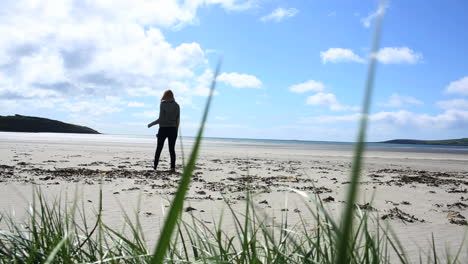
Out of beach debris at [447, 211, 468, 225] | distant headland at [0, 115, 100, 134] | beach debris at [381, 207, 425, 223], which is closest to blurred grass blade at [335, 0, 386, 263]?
beach debris at [381, 207, 425, 223]

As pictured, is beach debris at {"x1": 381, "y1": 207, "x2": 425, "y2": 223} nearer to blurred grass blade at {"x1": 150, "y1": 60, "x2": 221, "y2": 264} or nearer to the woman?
blurred grass blade at {"x1": 150, "y1": 60, "x2": 221, "y2": 264}

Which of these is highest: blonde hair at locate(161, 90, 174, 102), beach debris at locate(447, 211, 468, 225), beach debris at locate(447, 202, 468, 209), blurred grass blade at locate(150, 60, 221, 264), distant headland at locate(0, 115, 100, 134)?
distant headland at locate(0, 115, 100, 134)

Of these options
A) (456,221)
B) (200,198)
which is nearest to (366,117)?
(456,221)

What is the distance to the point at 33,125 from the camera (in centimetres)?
7594

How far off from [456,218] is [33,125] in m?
83.3

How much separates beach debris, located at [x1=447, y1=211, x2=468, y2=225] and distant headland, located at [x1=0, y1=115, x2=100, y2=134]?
80088 millimetres

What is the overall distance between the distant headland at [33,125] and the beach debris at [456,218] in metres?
80.1

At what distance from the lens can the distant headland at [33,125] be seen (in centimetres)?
7188

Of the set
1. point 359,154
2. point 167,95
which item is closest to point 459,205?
point 167,95

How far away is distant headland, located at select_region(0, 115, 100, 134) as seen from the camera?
236 feet

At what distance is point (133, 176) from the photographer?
7539 millimetres

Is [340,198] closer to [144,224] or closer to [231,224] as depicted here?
[231,224]

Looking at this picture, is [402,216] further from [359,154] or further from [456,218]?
[359,154]

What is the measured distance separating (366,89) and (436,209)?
5.60 m
